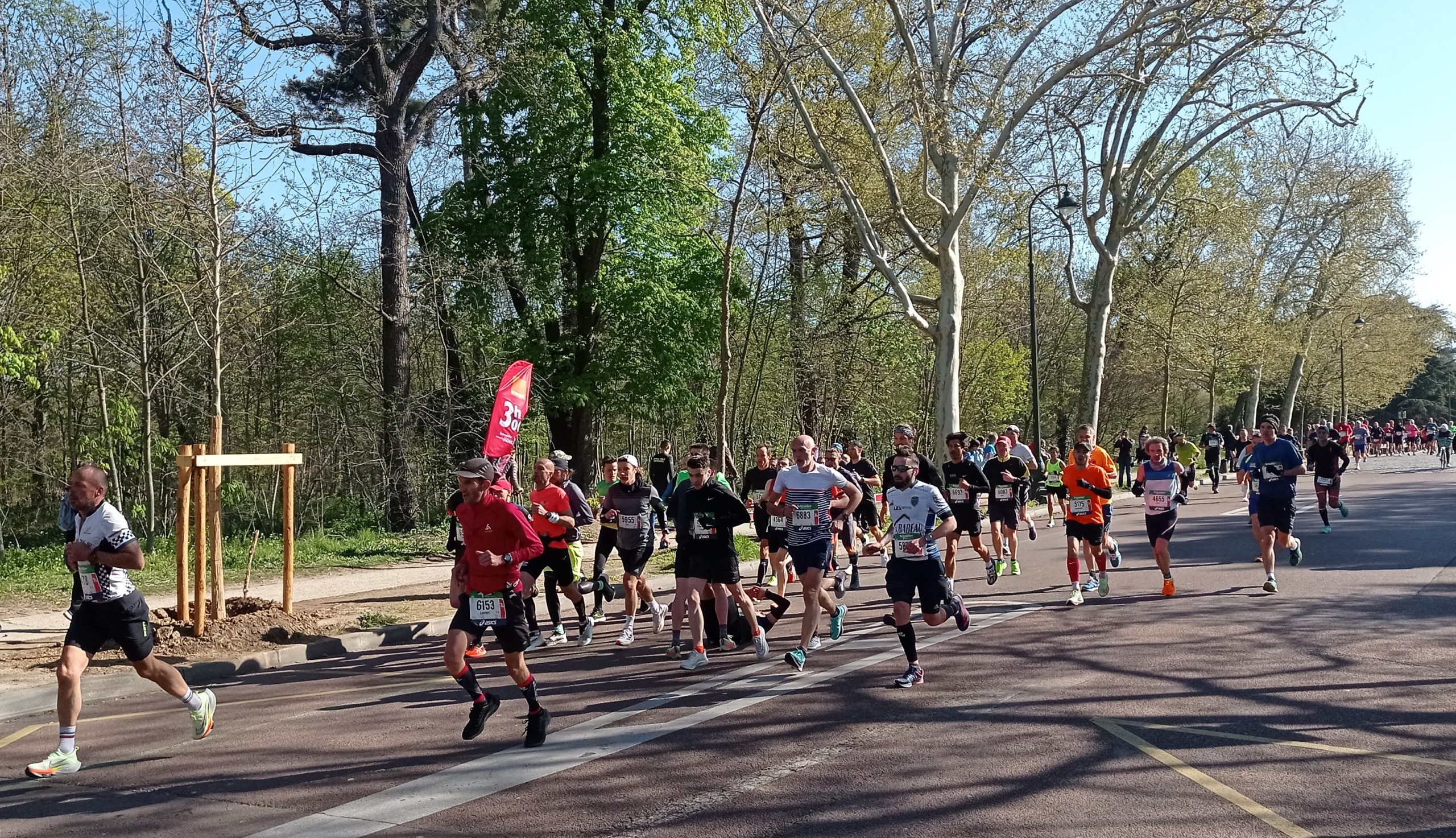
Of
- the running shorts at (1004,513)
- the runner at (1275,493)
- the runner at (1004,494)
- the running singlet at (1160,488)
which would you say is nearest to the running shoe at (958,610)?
the running singlet at (1160,488)

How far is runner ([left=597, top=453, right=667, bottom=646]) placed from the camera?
12016mm

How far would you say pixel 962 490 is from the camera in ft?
48.8

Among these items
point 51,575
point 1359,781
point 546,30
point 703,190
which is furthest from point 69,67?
point 1359,781

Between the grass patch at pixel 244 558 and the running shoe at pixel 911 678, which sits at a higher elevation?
the grass patch at pixel 244 558

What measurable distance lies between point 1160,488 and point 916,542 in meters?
5.62

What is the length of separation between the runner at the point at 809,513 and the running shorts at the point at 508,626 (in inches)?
113

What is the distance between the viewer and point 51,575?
16.7 meters

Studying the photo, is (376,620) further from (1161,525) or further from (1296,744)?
(1296,744)

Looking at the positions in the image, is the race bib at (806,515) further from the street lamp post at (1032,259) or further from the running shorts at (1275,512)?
the street lamp post at (1032,259)

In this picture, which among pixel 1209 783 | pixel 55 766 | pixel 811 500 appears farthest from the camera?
pixel 811 500

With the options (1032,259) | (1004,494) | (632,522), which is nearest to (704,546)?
(632,522)

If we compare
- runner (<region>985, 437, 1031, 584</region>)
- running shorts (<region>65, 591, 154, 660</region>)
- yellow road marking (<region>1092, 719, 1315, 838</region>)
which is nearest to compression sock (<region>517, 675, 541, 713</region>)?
running shorts (<region>65, 591, 154, 660</region>)

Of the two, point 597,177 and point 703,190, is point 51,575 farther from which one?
point 703,190

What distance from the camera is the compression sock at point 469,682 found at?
7.35 metres
